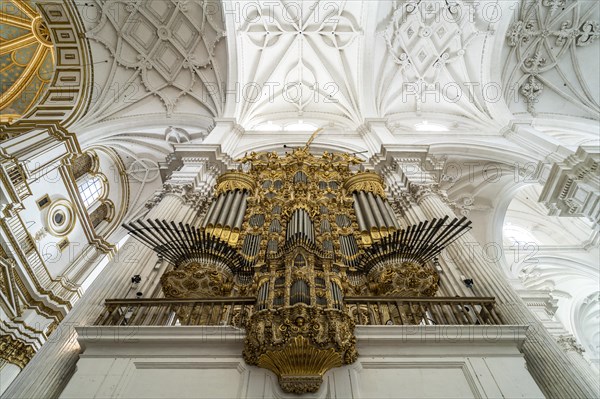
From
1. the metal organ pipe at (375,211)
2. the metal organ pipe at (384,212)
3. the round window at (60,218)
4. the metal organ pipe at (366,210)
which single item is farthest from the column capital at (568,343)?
the round window at (60,218)

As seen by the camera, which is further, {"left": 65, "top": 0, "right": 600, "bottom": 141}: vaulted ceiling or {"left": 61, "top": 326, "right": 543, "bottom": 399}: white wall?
{"left": 65, "top": 0, "right": 600, "bottom": 141}: vaulted ceiling

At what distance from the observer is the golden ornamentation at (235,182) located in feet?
26.5

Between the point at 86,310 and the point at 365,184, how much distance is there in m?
5.69

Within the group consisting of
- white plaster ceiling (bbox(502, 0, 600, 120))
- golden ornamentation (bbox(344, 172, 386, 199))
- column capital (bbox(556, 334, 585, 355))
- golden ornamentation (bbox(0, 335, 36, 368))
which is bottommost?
golden ornamentation (bbox(0, 335, 36, 368))

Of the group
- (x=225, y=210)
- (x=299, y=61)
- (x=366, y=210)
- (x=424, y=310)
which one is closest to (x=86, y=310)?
(x=225, y=210)

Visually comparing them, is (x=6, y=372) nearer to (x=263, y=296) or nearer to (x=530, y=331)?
(x=263, y=296)

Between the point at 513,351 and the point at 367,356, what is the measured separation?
5.46 ft

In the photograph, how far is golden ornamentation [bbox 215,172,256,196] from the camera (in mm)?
8078

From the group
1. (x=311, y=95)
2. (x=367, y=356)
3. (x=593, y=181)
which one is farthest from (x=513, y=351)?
(x=311, y=95)

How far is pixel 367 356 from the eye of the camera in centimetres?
416

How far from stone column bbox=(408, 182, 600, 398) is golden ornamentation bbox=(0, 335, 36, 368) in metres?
11.7

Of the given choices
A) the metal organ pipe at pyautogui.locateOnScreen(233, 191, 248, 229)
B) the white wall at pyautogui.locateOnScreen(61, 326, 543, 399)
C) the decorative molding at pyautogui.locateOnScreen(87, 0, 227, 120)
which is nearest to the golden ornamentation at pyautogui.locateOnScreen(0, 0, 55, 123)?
the decorative molding at pyautogui.locateOnScreen(87, 0, 227, 120)

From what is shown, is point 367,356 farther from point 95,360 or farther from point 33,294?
point 33,294

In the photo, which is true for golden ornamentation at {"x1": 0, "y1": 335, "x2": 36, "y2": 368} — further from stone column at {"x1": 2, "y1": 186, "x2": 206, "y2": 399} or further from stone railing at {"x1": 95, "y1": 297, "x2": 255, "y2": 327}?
stone railing at {"x1": 95, "y1": 297, "x2": 255, "y2": 327}
